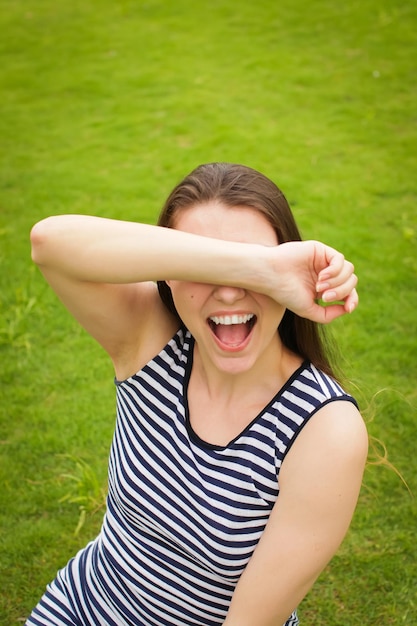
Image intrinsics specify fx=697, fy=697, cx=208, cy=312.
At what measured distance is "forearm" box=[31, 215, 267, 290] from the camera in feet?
5.18

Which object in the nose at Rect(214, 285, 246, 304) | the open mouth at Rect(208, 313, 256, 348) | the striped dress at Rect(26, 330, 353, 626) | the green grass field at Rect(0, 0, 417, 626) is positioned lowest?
the green grass field at Rect(0, 0, 417, 626)

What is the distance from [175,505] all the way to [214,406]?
0.27m

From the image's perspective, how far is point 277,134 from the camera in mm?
6320

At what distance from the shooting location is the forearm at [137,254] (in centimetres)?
158

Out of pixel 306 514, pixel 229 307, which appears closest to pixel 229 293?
pixel 229 307

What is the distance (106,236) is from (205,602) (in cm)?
100

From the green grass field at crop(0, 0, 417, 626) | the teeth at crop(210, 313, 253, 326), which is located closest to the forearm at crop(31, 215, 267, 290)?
the teeth at crop(210, 313, 253, 326)

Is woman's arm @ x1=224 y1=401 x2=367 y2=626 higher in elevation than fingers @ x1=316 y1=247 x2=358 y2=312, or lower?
lower

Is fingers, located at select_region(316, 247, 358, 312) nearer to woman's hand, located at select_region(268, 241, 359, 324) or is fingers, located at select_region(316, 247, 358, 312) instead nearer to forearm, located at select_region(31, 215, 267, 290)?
woman's hand, located at select_region(268, 241, 359, 324)

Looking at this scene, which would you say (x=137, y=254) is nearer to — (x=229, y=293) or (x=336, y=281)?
(x=229, y=293)

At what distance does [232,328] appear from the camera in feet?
5.69

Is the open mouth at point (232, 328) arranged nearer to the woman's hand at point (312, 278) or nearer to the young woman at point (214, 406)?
the young woman at point (214, 406)

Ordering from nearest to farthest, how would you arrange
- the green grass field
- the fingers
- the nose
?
the fingers
the nose
the green grass field

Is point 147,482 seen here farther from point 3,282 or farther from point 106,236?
point 3,282
